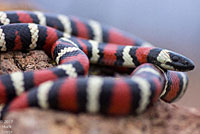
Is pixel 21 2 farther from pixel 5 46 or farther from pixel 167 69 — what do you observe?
pixel 167 69

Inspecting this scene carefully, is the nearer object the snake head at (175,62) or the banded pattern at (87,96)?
the banded pattern at (87,96)

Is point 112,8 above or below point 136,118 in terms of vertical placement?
below

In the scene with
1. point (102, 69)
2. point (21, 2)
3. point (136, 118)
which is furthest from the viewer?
point (21, 2)

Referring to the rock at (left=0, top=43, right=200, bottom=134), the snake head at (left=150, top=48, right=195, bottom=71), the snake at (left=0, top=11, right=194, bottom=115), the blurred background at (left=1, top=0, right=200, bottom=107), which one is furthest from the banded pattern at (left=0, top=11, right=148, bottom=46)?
the blurred background at (left=1, top=0, right=200, bottom=107)

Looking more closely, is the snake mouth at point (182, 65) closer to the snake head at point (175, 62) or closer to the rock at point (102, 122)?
the snake head at point (175, 62)

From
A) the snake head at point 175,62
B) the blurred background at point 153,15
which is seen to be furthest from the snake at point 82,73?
the blurred background at point 153,15

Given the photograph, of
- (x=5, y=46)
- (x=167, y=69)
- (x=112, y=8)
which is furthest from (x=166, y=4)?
(x=5, y=46)

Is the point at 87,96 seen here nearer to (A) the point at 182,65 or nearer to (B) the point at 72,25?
(A) the point at 182,65
